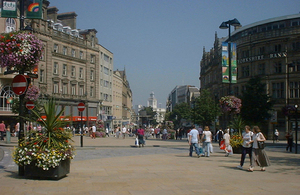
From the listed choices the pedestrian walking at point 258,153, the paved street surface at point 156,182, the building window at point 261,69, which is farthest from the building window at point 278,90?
the pedestrian walking at point 258,153

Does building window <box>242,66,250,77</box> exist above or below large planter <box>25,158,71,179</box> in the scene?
above

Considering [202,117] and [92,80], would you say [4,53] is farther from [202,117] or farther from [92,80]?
[92,80]

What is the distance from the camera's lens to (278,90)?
171 ft

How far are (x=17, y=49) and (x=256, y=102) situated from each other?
1452 inches

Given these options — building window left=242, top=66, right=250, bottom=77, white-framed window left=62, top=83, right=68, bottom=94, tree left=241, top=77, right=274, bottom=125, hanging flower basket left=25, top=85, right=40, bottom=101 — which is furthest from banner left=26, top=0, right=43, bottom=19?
building window left=242, top=66, right=250, bottom=77

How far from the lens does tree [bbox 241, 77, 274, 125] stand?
4353 cm

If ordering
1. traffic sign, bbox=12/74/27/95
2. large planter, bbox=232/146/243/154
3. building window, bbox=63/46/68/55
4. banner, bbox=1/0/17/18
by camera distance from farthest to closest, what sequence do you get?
1. building window, bbox=63/46/68/55
2. large planter, bbox=232/146/243/154
3. banner, bbox=1/0/17/18
4. traffic sign, bbox=12/74/27/95

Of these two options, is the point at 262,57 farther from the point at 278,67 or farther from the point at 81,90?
the point at 81,90

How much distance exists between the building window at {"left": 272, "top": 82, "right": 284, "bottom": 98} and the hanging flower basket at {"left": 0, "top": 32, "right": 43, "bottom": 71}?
1822 inches

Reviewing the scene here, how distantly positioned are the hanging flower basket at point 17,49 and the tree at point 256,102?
119 ft

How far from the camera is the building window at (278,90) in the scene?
51.6 metres

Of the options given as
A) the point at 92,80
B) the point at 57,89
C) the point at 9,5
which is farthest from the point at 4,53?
the point at 92,80

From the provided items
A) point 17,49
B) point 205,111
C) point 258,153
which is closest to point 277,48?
point 205,111

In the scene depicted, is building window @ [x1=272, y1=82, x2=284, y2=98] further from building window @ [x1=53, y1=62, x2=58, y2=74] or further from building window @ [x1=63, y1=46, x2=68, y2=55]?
building window @ [x1=53, y1=62, x2=58, y2=74]
